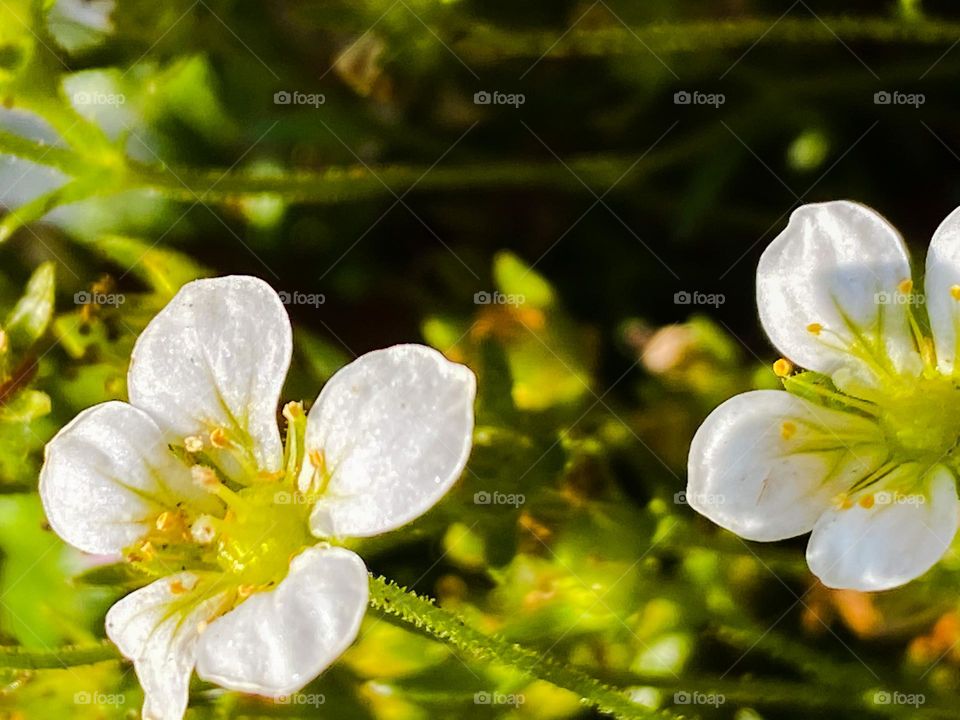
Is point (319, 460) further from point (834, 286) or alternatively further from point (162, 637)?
point (834, 286)

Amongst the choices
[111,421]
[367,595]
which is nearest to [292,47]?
[111,421]

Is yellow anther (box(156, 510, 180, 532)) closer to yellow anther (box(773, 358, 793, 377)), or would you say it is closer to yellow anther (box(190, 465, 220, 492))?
yellow anther (box(190, 465, 220, 492))
